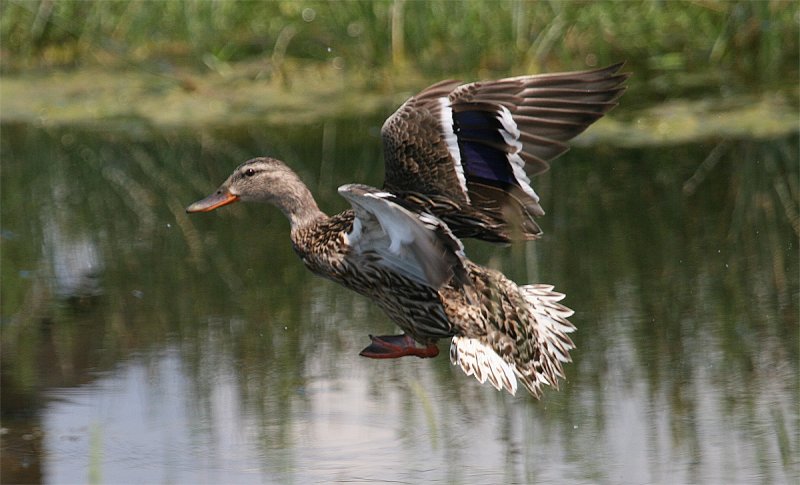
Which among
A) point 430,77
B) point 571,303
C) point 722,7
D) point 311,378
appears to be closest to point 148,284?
point 311,378

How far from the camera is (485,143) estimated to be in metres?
5.17

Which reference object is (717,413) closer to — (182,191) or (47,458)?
(47,458)

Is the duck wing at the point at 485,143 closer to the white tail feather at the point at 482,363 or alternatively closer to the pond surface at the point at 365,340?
Answer: the white tail feather at the point at 482,363

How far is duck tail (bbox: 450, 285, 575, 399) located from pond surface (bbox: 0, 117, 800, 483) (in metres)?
0.08

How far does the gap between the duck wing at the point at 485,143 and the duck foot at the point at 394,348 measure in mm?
439

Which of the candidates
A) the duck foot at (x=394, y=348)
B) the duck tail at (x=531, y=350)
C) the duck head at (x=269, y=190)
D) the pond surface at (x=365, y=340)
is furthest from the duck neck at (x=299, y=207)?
the duck tail at (x=531, y=350)

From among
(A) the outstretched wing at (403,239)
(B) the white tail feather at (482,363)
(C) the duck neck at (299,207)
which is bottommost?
(B) the white tail feather at (482,363)

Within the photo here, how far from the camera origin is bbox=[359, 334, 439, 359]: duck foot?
200 inches

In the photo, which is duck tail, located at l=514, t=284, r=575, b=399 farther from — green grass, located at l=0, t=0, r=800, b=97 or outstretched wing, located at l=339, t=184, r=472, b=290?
green grass, located at l=0, t=0, r=800, b=97

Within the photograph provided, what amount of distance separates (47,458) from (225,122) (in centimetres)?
506

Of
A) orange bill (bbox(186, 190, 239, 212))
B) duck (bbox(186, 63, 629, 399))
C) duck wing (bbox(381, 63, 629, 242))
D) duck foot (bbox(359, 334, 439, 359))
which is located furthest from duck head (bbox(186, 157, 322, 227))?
duck foot (bbox(359, 334, 439, 359))

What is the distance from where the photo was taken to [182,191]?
793cm

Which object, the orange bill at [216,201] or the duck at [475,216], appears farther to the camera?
the orange bill at [216,201]

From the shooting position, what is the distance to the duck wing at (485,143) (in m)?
5.04
